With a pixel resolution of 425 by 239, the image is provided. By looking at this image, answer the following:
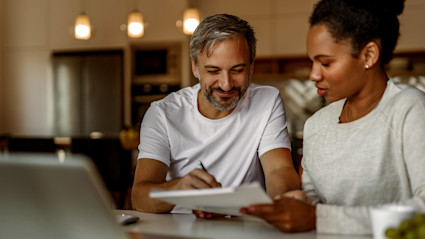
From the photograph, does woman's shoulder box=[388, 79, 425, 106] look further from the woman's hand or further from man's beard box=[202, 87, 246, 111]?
man's beard box=[202, 87, 246, 111]

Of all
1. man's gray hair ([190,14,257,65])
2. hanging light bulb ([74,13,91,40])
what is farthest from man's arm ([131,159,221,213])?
hanging light bulb ([74,13,91,40])

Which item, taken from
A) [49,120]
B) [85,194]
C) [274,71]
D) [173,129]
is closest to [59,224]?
[85,194]

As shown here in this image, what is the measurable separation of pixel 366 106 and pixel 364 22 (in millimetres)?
260

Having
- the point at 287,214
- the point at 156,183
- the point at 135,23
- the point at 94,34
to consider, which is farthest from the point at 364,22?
the point at 94,34

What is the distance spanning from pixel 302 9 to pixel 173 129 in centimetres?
478

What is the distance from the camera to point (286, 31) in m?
6.47

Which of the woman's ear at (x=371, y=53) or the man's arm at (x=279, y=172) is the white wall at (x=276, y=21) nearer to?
the man's arm at (x=279, y=172)

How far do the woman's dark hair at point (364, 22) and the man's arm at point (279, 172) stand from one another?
58 centimetres

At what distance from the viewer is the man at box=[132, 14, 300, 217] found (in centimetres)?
194

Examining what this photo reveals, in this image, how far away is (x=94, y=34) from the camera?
6.07 m

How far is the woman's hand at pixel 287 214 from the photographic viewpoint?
1.25 m

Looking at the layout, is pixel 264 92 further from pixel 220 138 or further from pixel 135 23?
pixel 135 23

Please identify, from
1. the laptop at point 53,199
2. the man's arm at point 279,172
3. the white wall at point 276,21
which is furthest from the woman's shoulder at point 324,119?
the white wall at point 276,21

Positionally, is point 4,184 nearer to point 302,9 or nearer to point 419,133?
point 419,133
